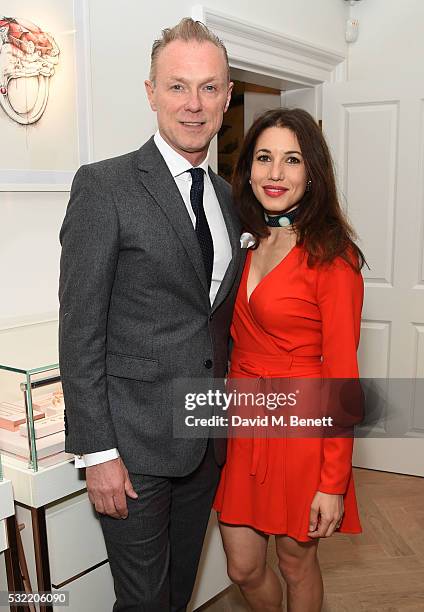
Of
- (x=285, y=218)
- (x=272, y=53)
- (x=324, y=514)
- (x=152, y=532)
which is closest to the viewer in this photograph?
(x=152, y=532)

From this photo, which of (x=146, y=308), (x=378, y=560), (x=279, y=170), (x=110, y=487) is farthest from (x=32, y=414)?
(x=378, y=560)

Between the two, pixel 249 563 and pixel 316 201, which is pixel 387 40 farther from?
pixel 249 563

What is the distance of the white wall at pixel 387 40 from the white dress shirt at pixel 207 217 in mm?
2297

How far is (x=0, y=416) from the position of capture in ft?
5.74

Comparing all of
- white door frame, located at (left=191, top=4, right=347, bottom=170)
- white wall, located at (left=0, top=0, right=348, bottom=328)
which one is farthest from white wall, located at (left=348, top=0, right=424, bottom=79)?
white wall, located at (left=0, top=0, right=348, bottom=328)

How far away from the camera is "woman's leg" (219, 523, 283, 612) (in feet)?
6.38

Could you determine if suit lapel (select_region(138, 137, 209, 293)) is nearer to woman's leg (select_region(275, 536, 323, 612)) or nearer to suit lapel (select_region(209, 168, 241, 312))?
suit lapel (select_region(209, 168, 241, 312))

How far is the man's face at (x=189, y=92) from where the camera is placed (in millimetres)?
1631

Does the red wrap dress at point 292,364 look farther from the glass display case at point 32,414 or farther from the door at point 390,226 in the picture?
the door at point 390,226

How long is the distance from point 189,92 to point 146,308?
0.55 m

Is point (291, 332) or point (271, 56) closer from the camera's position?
point (291, 332)

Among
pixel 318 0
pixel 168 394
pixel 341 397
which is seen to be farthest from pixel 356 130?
pixel 168 394

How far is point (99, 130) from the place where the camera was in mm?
2449

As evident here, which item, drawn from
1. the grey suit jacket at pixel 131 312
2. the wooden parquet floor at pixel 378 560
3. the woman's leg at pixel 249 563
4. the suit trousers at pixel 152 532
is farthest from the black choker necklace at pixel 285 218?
the wooden parquet floor at pixel 378 560
